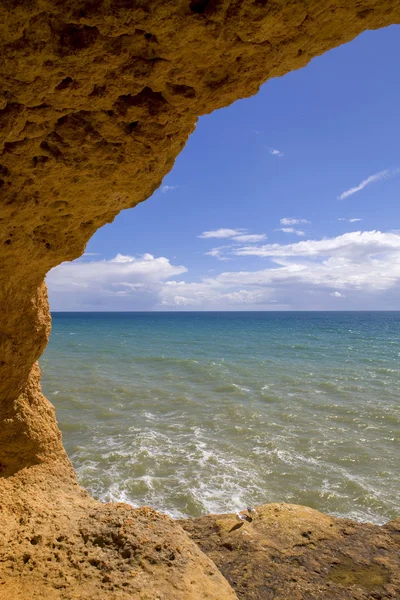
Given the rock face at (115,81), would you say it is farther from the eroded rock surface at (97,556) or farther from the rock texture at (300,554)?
the rock texture at (300,554)

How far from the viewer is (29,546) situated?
11.8 feet

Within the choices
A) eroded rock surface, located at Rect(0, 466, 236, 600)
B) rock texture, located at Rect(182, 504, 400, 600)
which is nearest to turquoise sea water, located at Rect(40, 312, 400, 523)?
rock texture, located at Rect(182, 504, 400, 600)

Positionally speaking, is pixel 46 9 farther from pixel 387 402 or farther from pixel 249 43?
pixel 387 402

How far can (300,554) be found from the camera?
15.5 ft

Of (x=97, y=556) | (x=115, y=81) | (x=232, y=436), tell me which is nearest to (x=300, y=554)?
(x=97, y=556)

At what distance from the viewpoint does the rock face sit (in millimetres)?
1953

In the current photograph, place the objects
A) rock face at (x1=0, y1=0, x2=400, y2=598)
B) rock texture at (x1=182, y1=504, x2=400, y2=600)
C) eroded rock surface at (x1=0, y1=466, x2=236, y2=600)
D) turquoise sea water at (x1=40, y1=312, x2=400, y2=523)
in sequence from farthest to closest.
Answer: turquoise sea water at (x1=40, y1=312, x2=400, y2=523) → rock texture at (x1=182, y1=504, x2=400, y2=600) → eroded rock surface at (x1=0, y1=466, x2=236, y2=600) → rock face at (x1=0, y1=0, x2=400, y2=598)

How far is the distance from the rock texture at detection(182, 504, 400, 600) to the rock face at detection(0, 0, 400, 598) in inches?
69.5

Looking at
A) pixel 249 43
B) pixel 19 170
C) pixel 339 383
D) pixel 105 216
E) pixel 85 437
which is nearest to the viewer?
pixel 249 43

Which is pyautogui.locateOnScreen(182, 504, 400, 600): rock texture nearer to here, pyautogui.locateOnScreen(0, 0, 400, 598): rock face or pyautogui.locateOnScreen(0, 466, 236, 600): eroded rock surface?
pyautogui.locateOnScreen(0, 466, 236, 600): eroded rock surface

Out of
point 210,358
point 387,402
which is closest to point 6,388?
point 387,402

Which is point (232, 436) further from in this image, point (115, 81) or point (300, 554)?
point (115, 81)

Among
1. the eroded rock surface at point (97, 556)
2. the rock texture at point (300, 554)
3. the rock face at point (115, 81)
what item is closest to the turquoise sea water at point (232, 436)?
the rock texture at point (300, 554)

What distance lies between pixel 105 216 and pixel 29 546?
3.42 metres
